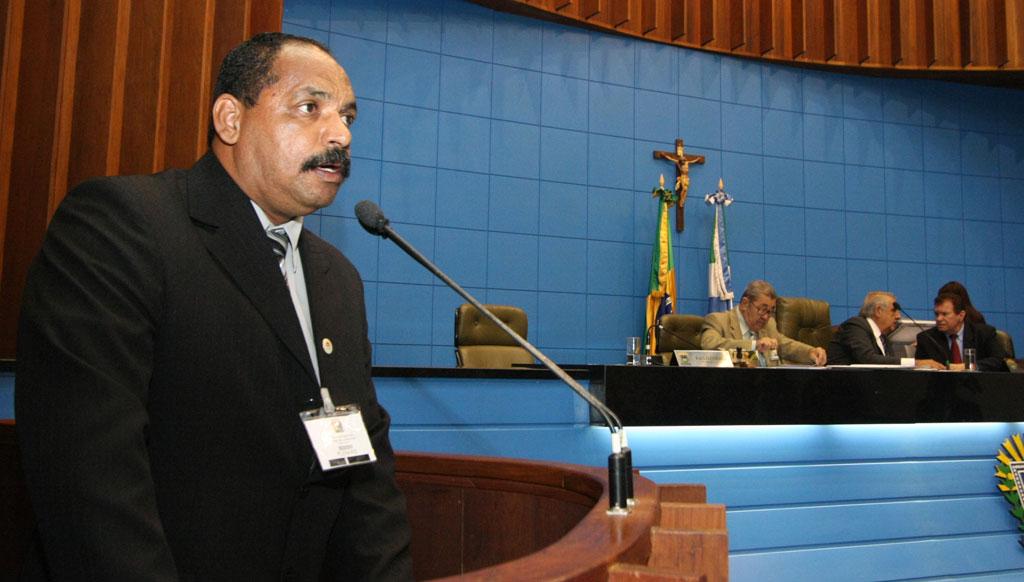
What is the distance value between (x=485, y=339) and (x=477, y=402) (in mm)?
1716

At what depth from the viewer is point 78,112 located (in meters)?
3.36

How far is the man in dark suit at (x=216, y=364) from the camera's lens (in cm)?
105

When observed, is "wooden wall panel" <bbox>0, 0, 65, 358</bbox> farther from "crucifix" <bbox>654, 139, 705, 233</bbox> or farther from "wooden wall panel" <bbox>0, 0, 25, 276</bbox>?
"crucifix" <bbox>654, 139, 705, 233</bbox>

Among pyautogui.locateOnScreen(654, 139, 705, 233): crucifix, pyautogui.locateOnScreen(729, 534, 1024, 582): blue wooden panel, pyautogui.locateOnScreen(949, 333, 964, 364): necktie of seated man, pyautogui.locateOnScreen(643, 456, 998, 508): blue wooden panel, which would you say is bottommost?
pyautogui.locateOnScreen(729, 534, 1024, 582): blue wooden panel

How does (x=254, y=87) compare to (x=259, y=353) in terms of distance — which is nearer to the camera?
(x=259, y=353)

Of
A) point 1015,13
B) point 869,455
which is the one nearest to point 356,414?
point 869,455

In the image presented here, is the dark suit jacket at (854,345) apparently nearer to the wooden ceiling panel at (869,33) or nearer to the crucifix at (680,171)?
the crucifix at (680,171)

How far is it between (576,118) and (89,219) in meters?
6.02

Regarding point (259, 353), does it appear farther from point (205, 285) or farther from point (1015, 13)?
point (1015, 13)

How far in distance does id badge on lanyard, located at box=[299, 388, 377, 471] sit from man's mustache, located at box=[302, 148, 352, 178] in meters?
0.37

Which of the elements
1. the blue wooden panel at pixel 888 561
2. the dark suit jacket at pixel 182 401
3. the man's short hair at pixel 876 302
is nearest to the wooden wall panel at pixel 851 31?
the man's short hair at pixel 876 302

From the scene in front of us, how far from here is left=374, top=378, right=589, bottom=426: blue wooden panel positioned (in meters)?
2.97

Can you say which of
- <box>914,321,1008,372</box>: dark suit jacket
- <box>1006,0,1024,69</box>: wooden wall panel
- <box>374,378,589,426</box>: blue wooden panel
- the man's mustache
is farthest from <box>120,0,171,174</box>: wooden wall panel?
<box>1006,0,1024,69</box>: wooden wall panel

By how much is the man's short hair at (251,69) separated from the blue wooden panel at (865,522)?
265 centimetres
